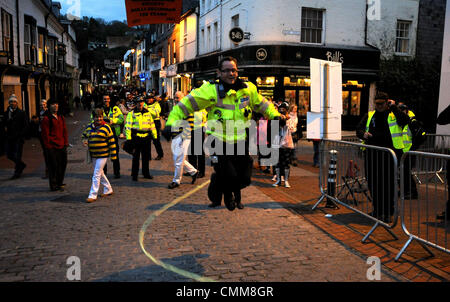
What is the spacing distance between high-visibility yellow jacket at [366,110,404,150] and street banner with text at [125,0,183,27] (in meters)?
8.17

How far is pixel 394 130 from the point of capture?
6.95m

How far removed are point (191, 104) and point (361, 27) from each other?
19310 mm

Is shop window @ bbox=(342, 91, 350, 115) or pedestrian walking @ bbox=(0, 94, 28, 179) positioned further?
shop window @ bbox=(342, 91, 350, 115)

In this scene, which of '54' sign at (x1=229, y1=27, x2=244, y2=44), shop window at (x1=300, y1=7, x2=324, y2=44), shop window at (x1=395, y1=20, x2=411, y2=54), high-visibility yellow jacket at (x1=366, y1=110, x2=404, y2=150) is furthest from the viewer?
shop window at (x1=395, y1=20, x2=411, y2=54)

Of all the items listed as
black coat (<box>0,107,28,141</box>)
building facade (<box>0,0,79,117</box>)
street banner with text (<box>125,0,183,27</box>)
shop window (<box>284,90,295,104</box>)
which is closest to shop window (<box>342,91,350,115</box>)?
shop window (<box>284,90,295,104</box>)

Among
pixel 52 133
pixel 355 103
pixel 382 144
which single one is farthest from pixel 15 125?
pixel 355 103

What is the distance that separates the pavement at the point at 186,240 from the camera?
4.49 m

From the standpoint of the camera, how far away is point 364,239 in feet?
18.2

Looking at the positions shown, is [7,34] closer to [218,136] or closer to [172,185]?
[172,185]

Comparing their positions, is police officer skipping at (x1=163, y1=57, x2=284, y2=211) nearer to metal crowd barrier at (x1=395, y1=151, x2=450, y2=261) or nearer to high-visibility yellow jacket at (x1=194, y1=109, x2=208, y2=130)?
metal crowd barrier at (x1=395, y1=151, x2=450, y2=261)

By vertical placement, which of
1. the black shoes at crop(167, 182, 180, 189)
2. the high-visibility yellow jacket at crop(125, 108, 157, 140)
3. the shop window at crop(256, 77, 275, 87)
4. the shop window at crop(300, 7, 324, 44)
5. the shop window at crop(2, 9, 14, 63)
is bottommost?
the black shoes at crop(167, 182, 180, 189)

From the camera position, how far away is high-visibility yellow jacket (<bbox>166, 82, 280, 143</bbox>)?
4512 millimetres

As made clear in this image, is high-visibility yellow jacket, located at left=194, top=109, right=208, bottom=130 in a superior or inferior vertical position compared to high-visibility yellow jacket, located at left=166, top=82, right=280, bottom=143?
inferior
